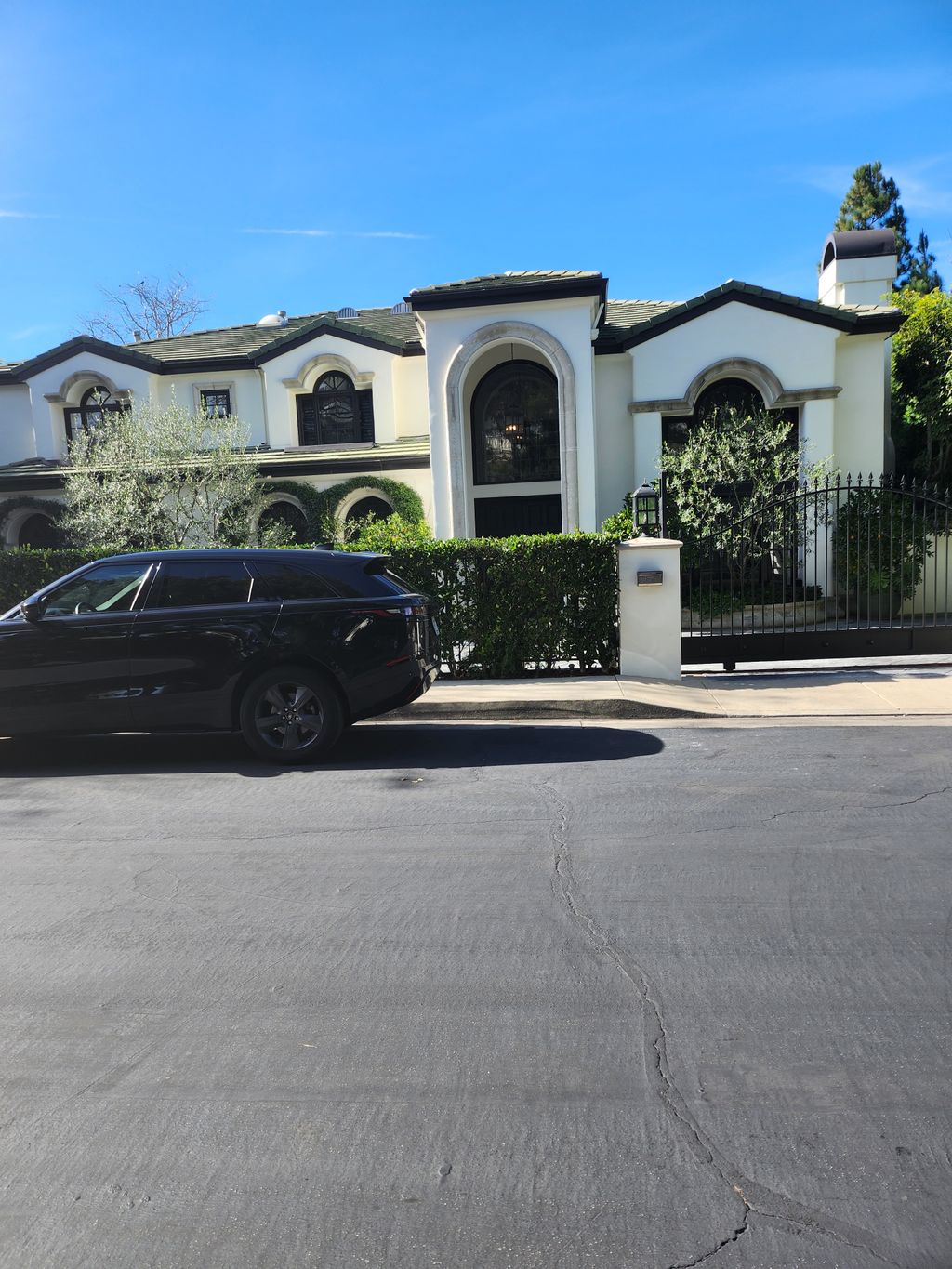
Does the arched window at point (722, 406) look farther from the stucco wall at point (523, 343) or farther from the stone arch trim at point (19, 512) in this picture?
the stone arch trim at point (19, 512)

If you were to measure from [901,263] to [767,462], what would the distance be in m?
24.0

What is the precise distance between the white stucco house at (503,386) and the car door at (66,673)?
10.9m

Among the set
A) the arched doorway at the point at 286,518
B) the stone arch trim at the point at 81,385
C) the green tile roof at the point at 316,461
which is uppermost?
the stone arch trim at the point at 81,385

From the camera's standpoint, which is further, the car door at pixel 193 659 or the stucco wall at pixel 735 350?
the stucco wall at pixel 735 350

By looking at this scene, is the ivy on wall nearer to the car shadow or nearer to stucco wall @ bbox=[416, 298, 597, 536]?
stucco wall @ bbox=[416, 298, 597, 536]

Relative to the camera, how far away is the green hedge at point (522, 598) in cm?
1076

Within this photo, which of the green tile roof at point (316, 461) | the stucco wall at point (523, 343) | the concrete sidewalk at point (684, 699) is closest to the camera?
the concrete sidewalk at point (684, 699)

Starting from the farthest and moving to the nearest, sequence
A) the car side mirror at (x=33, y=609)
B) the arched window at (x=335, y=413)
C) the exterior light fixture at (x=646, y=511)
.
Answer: the arched window at (x=335, y=413) < the exterior light fixture at (x=646, y=511) < the car side mirror at (x=33, y=609)

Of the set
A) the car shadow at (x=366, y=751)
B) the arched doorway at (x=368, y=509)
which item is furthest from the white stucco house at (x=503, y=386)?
the car shadow at (x=366, y=751)

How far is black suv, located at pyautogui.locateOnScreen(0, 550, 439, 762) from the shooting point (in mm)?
7309

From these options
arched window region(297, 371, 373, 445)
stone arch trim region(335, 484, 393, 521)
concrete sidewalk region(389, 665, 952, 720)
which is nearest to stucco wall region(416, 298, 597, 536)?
stone arch trim region(335, 484, 393, 521)

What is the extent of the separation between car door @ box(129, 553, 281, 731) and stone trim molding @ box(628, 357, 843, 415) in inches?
483

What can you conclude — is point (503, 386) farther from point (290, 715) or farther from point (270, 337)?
point (290, 715)

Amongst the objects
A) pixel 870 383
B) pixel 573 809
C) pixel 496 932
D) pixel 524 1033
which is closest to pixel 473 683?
pixel 573 809
